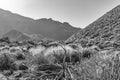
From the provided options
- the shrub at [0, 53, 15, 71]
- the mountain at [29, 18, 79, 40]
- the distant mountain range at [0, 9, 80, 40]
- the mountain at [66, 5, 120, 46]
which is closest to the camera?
the shrub at [0, 53, 15, 71]

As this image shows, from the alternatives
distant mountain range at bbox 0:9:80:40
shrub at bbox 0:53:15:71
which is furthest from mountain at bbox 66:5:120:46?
distant mountain range at bbox 0:9:80:40

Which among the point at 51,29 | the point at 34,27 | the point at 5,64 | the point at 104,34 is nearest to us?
the point at 5,64

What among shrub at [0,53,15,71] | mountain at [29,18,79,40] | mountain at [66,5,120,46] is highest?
mountain at [29,18,79,40]

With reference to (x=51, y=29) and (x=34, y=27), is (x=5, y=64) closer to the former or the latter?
(x=34, y=27)

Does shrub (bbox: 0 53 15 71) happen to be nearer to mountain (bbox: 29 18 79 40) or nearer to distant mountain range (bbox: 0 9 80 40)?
mountain (bbox: 29 18 79 40)

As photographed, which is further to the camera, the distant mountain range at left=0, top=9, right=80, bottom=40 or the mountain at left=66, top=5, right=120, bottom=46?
the distant mountain range at left=0, top=9, right=80, bottom=40

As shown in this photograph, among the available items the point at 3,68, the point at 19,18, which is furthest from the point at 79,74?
the point at 19,18

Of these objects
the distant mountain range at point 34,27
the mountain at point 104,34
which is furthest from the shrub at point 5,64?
the distant mountain range at point 34,27

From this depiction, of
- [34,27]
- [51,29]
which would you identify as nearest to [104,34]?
[34,27]

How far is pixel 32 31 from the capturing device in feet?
449

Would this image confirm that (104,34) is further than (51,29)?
No

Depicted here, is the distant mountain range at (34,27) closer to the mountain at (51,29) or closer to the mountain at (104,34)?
the mountain at (51,29)

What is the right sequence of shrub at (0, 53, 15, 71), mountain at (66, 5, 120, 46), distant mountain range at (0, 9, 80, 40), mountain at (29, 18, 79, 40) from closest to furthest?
shrub at (0, 53, 15, 71) → mountain at (66, 5, 120, 46) → mountain at (29, 18, 79, 40) → distant mountain range at (0, 9, 80, 40)

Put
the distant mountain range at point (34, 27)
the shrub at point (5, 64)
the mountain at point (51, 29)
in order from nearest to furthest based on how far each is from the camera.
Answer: the shrub at point (5, 64) < the mountain at point (51, 29) < the distant mountain range at point (34, 27)
